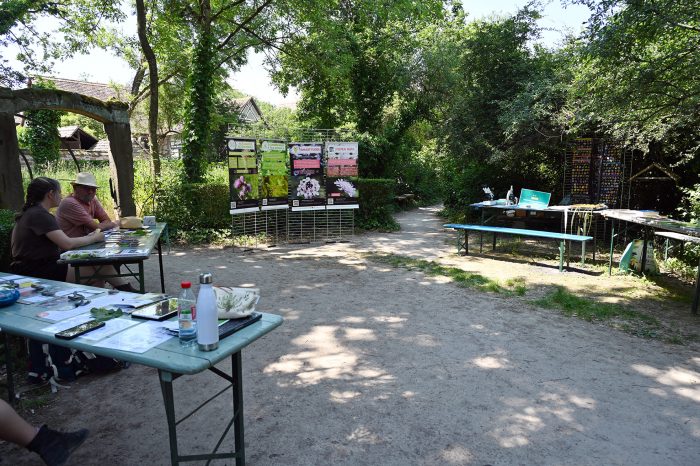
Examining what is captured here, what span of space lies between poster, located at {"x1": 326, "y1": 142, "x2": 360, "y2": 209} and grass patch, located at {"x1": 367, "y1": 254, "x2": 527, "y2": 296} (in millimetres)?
2042

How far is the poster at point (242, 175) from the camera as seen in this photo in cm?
871

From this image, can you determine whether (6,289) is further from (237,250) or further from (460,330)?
(237,250)

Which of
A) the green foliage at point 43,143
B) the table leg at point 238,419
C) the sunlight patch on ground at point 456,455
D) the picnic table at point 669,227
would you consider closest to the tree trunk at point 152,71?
the green foliage at point 43,143

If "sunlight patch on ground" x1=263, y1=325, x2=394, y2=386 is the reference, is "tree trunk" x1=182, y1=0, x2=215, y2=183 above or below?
above

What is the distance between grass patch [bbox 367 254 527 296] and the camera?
256 inches

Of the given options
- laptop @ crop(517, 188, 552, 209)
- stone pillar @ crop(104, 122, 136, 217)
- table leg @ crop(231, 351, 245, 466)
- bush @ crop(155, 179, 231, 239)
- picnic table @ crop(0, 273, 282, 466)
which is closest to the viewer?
picnic table @ crop(0, 273, 282, 466)

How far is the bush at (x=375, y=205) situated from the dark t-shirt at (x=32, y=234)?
29.1ft

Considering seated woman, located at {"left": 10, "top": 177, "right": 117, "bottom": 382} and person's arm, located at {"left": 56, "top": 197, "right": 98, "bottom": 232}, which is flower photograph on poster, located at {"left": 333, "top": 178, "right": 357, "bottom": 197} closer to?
person's arm, located at {"left": 56, "top": 197, "right": 98, "bottom": 232}

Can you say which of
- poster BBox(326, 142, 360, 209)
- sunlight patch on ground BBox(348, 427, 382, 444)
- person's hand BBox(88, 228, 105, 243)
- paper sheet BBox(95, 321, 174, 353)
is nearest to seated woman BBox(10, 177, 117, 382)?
person's hand BBox(88, 228, 105, 243)

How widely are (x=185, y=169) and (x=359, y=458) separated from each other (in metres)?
9.29

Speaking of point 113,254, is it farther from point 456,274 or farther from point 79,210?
point 456,274

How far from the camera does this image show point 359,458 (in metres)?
2.64

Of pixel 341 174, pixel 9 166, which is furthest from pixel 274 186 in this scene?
pixel 9 166

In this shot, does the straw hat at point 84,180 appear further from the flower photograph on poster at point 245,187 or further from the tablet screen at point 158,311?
the flower photograph on poster at point 245,187
